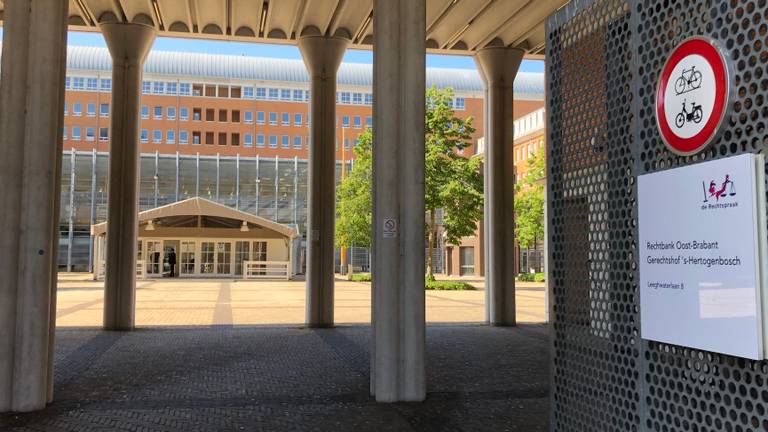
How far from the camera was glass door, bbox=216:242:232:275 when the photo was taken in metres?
44.9

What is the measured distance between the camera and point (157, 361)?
35.5 ft

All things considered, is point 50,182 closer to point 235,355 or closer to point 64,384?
point 64,384

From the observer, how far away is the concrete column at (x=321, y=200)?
628 inches

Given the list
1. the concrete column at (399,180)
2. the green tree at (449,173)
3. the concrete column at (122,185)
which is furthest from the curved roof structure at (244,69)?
the concrete column at (399,180)

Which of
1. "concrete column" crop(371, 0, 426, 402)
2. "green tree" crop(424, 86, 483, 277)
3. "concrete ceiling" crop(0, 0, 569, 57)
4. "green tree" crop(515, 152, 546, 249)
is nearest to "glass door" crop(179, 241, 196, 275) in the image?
"green tree" crop(424, 86, 483, 277)

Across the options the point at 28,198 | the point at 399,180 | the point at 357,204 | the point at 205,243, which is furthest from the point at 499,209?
the point at 205,243

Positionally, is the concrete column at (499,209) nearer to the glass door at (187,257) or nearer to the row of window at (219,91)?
the glass door at (187,257)

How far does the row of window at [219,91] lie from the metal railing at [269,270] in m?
42.8

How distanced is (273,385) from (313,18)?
9.82 meters

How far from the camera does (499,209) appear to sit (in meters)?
16.8

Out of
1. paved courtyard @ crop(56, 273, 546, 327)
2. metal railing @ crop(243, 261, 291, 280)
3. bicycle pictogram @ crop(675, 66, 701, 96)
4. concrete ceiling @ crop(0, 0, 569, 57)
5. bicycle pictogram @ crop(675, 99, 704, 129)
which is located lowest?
paved courtyard @ crop(56, 273, 546, 327)

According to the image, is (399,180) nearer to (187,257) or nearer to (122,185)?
(122,185)

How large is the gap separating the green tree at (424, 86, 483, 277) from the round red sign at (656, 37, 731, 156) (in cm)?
2840

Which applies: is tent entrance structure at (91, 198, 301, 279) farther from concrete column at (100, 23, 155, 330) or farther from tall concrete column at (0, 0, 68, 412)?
tall concrete column at (0, 0, 68, 412)
